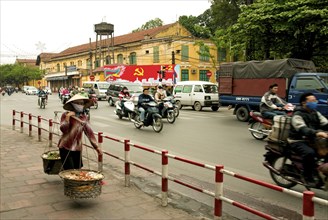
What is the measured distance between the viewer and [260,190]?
5527 millimetres

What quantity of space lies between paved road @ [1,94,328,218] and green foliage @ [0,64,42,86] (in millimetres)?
77373

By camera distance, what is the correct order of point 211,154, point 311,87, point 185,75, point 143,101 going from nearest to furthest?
point 211,154
point 143,101
point 311,87
point 185,75

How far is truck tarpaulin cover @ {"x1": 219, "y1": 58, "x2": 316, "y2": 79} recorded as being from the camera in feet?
46.9

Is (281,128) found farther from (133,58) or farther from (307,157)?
(133,58)

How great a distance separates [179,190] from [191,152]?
3.03 meters

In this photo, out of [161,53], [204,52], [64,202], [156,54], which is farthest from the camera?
[156,54]

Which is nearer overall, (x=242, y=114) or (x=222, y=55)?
(x=242, y=114)

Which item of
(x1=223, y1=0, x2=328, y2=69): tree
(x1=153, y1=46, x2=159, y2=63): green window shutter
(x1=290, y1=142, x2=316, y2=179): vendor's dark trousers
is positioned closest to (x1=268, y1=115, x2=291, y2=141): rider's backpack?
(x1=290, y1=142, x2=316, y2=179): vendor's dark trousers

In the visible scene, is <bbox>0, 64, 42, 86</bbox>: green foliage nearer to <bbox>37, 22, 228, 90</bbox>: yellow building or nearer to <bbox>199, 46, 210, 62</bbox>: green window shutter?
<bbox>37, 22, 228, 90</bbox>: yellow building

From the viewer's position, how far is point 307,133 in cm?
513

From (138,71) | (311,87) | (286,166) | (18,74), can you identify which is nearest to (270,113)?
(311,87)

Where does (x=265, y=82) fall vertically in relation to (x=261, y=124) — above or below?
above

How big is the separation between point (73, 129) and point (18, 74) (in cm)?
9517

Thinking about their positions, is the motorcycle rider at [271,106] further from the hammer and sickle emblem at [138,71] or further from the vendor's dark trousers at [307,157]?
the hammer and sickle emblem at [138,71]
